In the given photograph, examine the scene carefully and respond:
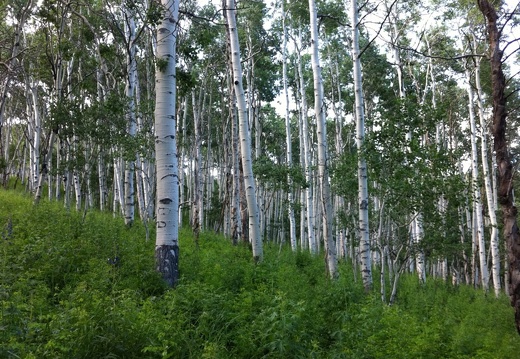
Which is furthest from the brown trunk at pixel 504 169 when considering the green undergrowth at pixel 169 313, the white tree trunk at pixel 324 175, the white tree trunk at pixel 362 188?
the white tree trunk at pixel 324 175

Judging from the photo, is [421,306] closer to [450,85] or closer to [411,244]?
[411,244]

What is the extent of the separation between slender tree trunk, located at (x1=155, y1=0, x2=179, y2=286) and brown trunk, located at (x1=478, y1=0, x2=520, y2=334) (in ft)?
15.6

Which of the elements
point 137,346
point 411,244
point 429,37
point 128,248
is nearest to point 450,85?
point 429,37

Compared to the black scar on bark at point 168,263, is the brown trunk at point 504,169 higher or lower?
higher

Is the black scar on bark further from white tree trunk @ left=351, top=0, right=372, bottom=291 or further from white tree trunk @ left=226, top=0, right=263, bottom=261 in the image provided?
white tree trunk @ left=351, top=0, right=372, bottom=291

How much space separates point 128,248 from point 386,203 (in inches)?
243

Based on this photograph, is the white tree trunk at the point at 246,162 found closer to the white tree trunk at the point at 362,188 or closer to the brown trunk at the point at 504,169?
the white tree trunk at the point at 362,188

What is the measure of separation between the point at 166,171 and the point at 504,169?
16.1 ft

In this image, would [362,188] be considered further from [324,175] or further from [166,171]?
[166,171]

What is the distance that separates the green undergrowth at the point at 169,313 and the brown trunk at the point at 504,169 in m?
1.10

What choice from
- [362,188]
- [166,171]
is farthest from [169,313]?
[362,188]

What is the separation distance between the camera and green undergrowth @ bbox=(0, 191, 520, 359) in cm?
356

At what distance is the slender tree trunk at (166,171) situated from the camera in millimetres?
6117

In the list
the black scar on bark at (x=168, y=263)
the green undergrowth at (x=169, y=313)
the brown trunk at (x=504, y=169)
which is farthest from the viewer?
the black scar on bark at (x=168, y=263)
